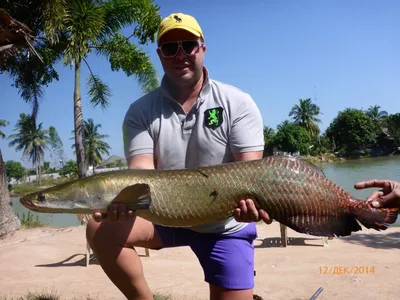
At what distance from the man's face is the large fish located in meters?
0.83

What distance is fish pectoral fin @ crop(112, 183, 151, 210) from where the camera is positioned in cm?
252

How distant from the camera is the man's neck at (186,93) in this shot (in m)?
3.12

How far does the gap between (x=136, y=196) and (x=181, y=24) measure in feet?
4.72

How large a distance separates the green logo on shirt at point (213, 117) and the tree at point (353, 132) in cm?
6180

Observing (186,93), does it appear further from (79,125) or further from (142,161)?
(79,125)

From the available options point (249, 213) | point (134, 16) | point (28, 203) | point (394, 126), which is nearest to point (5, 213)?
point (134, 16)

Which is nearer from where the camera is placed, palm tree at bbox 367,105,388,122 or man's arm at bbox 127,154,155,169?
man's arm at bbox 127,154,155,169

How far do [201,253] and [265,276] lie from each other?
416cm

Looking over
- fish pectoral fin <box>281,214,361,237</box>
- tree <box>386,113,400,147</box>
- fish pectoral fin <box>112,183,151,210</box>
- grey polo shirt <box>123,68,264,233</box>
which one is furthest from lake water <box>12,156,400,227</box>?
tree <box>386,113,400,147</box>

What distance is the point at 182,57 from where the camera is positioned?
9.68 feet

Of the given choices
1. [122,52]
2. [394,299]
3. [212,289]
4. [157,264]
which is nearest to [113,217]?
[212,289]

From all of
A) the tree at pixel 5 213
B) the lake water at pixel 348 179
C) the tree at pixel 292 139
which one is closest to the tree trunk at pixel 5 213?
the tree at pixel 5 213

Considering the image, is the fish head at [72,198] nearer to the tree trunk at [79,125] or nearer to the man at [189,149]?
the man at [189,149]

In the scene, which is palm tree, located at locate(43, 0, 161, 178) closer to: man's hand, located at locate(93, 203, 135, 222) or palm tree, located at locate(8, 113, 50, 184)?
man's hand, located at locate(93, 203, 135, 222)
